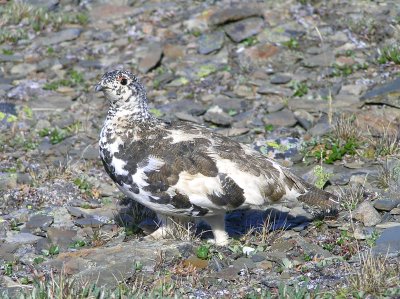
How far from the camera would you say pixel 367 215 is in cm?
859

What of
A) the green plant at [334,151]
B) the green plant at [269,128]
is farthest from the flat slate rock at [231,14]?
the green plant at [334,151]

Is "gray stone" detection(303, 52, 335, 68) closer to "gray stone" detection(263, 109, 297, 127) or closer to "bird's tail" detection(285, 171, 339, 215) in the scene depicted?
"gray stone" detection(263, 109, 297, 127)

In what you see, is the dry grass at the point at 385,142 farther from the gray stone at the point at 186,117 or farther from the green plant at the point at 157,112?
the green plant at the point at 157,112

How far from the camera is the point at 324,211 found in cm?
877

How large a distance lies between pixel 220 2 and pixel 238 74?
2497mm

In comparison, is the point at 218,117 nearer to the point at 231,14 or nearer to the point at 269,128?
the point at 269,128

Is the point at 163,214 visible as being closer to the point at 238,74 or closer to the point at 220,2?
the point at 238,74

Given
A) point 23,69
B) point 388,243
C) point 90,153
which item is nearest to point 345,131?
point 388,243

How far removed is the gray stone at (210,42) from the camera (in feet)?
45.9

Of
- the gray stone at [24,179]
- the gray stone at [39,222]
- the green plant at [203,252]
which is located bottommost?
the gray stone at [39,222]

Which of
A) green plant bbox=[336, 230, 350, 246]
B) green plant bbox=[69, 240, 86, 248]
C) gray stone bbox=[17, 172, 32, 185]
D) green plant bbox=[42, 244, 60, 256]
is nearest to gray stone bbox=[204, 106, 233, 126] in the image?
gray stone bbox=[17, 172, 32, 185]

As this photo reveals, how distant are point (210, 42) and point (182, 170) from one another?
6.45 m

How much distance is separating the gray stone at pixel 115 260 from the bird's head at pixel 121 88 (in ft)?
4.58

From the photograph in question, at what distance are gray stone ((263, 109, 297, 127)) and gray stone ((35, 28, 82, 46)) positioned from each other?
176 inches
